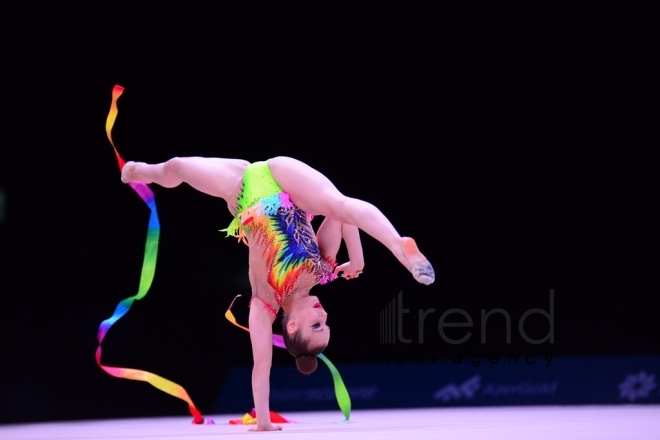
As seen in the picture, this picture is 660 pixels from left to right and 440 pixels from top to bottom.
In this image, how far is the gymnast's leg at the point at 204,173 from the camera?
3.24 m

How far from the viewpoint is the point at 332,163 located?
481 centimetres

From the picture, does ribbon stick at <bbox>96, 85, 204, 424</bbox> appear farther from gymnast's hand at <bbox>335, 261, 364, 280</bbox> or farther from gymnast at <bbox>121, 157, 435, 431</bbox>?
gymnast's hand at <bbox>335, 261, 364, 280</bbox>

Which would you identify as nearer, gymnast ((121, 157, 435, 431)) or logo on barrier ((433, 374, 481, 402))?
gymnast ((121, 157, 435, 431))

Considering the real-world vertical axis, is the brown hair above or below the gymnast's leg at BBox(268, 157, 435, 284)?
below

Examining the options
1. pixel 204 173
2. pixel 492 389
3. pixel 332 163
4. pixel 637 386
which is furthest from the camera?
pixel 332 163

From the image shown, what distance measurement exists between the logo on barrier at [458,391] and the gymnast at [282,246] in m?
1.70

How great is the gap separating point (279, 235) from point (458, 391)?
2.04 meters

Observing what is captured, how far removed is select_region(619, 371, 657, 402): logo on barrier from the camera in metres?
4.54

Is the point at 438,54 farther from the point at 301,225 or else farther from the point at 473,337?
the point at 301,225

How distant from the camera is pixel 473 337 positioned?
486 centimetres

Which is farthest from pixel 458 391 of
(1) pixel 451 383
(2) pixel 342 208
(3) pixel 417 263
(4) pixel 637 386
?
(3) pixel 417 263

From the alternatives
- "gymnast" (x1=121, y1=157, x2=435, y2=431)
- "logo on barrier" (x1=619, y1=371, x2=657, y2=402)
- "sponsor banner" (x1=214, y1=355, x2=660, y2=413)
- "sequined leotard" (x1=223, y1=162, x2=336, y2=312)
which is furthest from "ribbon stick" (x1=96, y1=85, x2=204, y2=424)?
"logo on barrier" (x1=619, y1=371, x2=657, y2=402)

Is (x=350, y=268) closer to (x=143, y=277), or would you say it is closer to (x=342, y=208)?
(x=342, y=208)

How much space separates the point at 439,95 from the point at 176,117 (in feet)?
4.75
